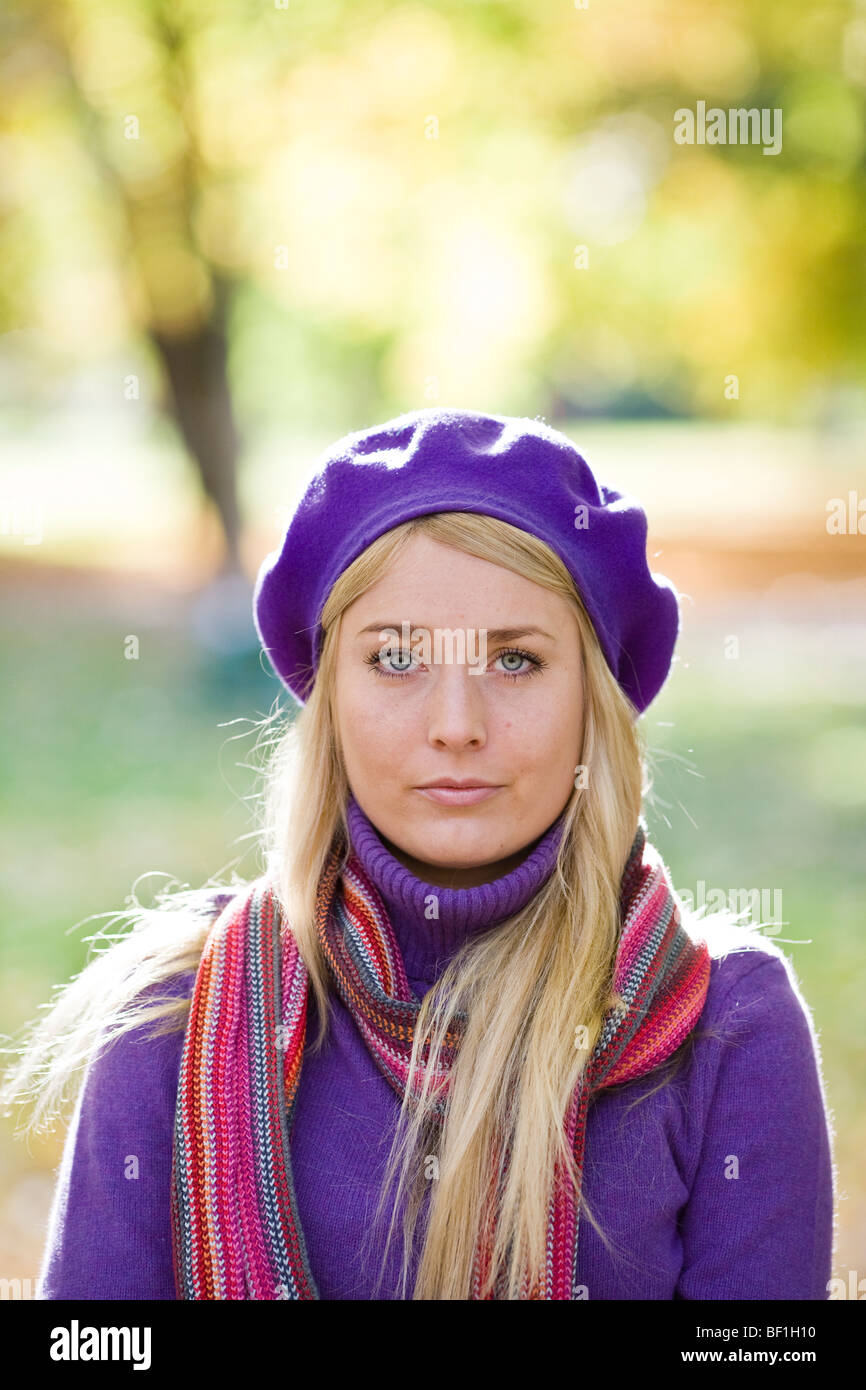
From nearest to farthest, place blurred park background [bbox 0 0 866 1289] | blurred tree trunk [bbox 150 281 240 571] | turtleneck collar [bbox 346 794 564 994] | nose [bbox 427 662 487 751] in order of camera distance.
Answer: nose [bbox 427 662 487 751] < turtleneck collar [bbox 346 794 564 994] < blurred park background [bbox 0 0 866 1289] < blurred tree trunk [bbox 150 281 240 571]

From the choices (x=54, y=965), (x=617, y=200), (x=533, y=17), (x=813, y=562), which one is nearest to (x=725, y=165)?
(x=617, y=200)

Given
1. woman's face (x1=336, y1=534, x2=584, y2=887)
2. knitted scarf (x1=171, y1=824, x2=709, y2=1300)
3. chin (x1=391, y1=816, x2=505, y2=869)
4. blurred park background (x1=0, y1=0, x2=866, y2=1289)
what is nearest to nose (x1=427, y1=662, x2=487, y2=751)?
woman's face (x1=336, y1=534, x2=584, y2=887)

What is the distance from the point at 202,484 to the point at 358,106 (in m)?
3.55

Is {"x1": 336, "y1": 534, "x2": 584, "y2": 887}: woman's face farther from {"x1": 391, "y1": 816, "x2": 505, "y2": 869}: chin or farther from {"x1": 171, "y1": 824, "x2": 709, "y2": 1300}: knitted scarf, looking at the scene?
{"x1": 171, "y1": 824, "x2": 709, "y2": 1300}: knitted scarf

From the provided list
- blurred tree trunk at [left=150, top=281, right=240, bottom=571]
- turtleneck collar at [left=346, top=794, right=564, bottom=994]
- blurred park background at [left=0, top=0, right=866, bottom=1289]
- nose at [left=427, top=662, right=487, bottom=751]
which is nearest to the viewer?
nose at [left=427, top=662, right=487, bottom=751]

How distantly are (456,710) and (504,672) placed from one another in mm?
113

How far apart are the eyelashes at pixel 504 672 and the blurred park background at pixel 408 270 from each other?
401cm

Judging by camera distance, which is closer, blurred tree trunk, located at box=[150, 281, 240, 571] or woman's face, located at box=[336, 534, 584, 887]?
woman's face, located at box=[336, 534, 584, 887]

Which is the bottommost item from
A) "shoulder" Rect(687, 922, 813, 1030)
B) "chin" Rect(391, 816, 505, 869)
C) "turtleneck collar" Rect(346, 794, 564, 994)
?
"shoulder" Rect(687, 922, 813, 1030)

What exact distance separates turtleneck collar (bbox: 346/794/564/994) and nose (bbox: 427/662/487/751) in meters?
0.23

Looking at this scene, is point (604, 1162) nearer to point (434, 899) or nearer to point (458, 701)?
point (434, 899)

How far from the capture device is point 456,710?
196 centimetres

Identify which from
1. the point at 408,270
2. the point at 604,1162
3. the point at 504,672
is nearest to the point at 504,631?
the point at 504,672

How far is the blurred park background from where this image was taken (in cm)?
797
